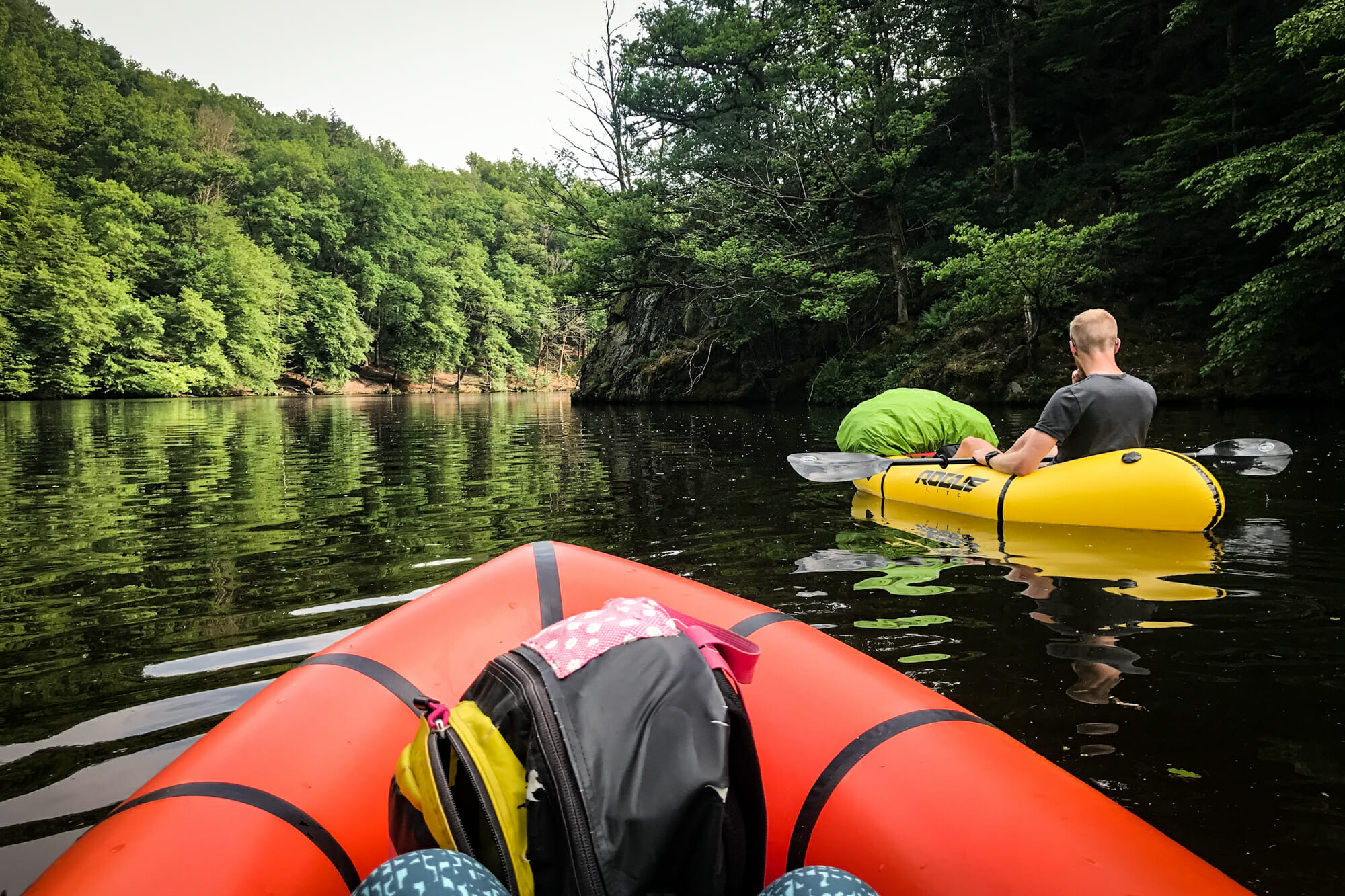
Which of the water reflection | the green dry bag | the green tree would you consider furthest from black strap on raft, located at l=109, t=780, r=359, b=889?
the green tree

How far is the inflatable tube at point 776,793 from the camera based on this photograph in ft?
3.60

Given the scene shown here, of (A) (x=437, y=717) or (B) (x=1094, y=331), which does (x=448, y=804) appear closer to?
(A) (x=437, y=717)

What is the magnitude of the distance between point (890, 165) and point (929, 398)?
1059 centimetres

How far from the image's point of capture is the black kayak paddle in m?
4.95

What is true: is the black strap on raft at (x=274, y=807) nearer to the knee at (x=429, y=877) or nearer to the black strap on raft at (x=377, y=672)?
the black strap on raft at (x=377, y=672)

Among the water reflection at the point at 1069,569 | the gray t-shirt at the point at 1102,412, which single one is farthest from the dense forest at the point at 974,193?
the water reflection at the point at 1069,569

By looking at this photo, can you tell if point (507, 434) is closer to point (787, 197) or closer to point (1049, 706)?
point (787, 197)

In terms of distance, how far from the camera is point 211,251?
3092cm

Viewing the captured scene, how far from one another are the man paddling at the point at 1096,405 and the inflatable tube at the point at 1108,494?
0.40ft

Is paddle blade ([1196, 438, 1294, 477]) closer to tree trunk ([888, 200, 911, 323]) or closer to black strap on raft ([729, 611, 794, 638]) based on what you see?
black strap on raft ([729, 611, 794, 638])

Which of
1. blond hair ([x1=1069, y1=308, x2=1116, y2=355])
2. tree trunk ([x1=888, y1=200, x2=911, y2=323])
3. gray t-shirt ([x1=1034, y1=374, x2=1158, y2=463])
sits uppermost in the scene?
tree trunk ([x1=888, y1=200, x2=911, y2=323])

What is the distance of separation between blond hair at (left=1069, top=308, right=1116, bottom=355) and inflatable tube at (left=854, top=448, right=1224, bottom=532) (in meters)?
0.68


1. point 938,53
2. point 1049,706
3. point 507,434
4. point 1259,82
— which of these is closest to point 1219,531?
point 1049,706

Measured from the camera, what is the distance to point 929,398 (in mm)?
6434
